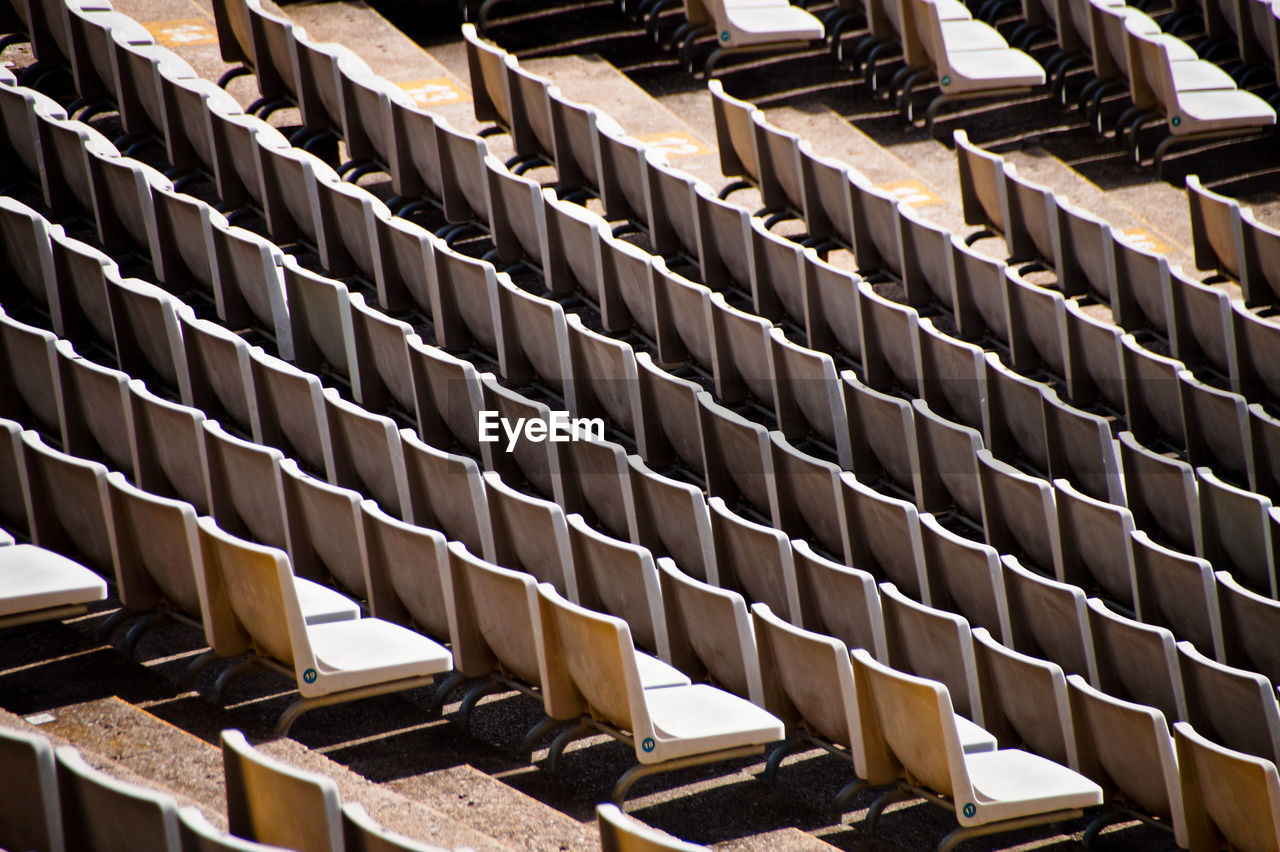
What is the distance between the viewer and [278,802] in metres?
1.16

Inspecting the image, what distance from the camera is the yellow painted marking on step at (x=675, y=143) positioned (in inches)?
129

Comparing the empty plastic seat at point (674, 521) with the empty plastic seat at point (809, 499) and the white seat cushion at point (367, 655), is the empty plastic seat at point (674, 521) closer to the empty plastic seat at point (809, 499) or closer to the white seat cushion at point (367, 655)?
the empty plastic seat at point (809, 499)

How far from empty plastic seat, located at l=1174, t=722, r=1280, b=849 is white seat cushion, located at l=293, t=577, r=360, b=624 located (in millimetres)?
847

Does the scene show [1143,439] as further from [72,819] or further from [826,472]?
[72,819]

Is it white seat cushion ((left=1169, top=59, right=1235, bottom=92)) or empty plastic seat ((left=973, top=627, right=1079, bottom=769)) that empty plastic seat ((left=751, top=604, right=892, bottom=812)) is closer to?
empty plastic seat ((left=973, top=627, right=1079, bottom=769))

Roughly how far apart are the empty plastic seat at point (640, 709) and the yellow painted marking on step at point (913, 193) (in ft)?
6.11

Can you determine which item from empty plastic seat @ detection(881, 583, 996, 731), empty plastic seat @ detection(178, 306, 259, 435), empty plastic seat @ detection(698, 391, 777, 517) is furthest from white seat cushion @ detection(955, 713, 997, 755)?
empty plastic seat @ detection(178, 306, 259, 435)

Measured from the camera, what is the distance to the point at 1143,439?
7.86 feet

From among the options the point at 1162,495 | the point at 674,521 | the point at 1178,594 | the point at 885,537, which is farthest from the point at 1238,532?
the point at 674,521

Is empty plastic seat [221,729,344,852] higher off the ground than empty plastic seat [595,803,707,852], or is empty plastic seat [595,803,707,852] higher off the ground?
empty plastic seat [221,729,344,852]

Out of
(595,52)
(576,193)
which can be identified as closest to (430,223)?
(576,193)

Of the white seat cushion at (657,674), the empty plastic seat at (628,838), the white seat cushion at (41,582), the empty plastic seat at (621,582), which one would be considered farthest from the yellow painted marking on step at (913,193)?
the empty plastic seat at (628,838)

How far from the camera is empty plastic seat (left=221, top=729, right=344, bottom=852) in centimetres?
112

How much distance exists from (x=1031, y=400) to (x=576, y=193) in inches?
41.6
